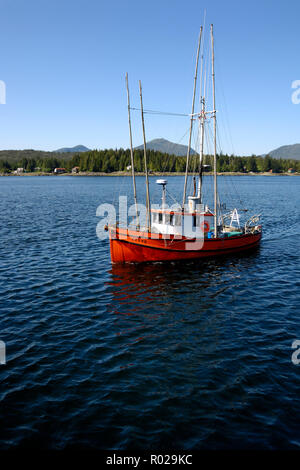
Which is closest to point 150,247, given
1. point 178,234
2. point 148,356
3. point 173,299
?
point 178,234

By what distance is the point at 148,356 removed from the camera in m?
12.5

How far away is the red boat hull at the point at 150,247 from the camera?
2359cm

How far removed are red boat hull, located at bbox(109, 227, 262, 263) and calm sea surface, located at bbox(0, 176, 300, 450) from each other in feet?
2.88

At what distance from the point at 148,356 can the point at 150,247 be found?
470 inches

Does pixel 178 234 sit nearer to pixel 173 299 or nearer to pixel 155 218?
pixel 155 218

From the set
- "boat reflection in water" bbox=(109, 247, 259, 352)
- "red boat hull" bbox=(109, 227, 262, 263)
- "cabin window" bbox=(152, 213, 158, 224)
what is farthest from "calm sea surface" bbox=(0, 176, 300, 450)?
"cabin window" bbox=(152, 213, 158, 224)

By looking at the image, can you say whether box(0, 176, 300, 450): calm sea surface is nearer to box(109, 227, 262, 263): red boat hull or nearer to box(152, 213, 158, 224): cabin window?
box(109, 227, 262, 263): red boat hull

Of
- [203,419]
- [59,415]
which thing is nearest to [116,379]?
[59,415]

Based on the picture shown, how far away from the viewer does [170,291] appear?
63.9ft

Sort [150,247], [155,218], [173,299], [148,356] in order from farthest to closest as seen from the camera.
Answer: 1. [155,218]
2. [150,247]
3. [173,299]
4. [148,356]

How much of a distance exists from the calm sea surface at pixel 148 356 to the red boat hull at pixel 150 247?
879mm

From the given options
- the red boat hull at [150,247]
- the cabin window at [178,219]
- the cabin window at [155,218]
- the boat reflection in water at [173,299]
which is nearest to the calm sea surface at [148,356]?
the boat reflection in water at [173,299]
